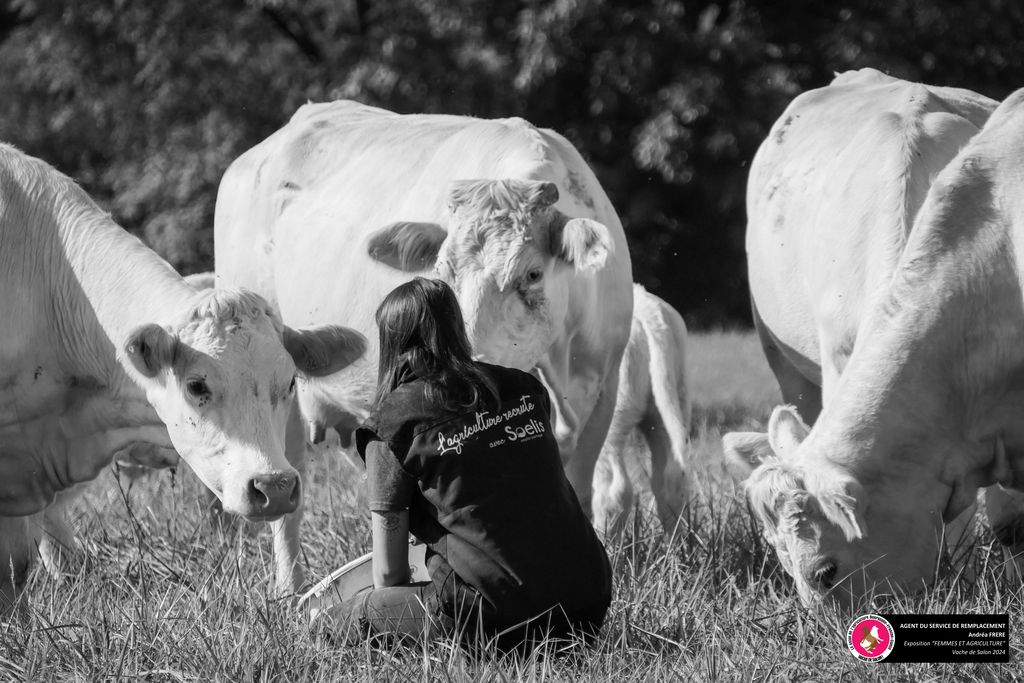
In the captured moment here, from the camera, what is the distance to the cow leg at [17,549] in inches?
214

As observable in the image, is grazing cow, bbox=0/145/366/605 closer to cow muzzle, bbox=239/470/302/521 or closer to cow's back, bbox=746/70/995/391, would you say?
cow muzzle, bbox=239/470/302/521

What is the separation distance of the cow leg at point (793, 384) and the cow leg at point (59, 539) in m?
3.77

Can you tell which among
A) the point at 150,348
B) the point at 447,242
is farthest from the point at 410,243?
the point at 150,348

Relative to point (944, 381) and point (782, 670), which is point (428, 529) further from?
point (944, 381)

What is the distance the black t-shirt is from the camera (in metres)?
4.10

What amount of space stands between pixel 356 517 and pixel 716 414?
14.3 ft

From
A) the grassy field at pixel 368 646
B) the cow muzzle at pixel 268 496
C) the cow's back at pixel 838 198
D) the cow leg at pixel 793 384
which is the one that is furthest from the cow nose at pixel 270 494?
the cow leg at pixel 793 384

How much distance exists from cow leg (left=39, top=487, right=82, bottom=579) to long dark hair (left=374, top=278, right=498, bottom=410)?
6.52ft

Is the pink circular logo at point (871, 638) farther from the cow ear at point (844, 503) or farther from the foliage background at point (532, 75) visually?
the foliage background at point (532, 75)

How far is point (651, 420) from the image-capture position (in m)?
7.24

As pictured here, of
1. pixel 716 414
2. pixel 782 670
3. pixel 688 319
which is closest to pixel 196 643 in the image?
pixel 782 670

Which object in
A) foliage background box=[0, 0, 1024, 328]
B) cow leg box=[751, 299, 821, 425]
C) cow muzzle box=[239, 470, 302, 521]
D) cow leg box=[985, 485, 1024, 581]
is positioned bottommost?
foliage background box=[0, 0, 1024, 328]

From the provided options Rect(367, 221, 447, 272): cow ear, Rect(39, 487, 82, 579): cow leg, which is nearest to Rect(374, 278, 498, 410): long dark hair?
Rect(367, 221, 447, 272): cow ear

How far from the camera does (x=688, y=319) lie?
18469 mm
